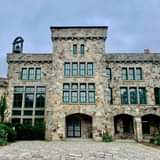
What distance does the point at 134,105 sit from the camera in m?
28.4

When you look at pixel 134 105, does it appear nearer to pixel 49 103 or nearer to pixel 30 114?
pixel 49 103

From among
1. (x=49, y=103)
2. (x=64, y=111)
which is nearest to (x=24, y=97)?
(x=49, y=103)

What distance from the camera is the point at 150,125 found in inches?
1150

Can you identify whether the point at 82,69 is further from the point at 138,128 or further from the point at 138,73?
the point at 138,128

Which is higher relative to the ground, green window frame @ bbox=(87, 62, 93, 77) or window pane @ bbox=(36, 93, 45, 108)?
green window frame @ bbox=(87, 62, 93, 77)

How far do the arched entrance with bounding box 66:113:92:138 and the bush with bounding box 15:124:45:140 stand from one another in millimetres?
2982

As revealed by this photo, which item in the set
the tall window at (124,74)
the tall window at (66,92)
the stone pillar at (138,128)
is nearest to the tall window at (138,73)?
the tall window at (124,74)

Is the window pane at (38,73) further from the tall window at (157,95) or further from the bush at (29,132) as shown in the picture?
the tall window at (157,95)

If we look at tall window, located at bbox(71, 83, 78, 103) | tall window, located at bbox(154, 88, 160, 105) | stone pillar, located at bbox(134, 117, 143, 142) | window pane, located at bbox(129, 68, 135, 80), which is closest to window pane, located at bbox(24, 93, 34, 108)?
tall window, located at bbox(71, 83, 78, 103)

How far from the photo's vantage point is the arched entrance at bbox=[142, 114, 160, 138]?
28.9 meters

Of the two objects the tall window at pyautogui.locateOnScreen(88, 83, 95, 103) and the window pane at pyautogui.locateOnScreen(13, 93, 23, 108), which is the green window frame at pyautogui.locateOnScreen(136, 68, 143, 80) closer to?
the tall window at pyautogui.locateOnScreen(88, 83, 95, 103)

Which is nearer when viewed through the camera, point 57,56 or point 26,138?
point 26,138

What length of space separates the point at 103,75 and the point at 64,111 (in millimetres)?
5966

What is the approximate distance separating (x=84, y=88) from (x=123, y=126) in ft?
21.5
